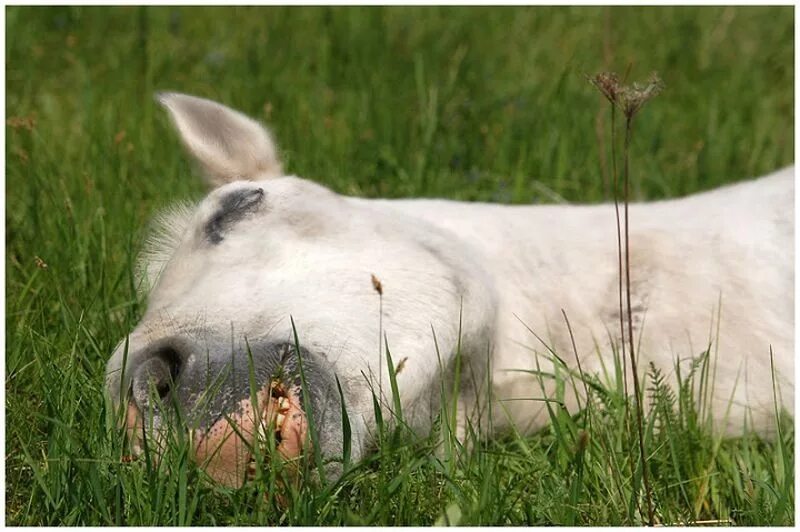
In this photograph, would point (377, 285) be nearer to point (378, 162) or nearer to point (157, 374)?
point (157, 374)

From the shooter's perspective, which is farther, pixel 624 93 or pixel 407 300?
pixel 407 300

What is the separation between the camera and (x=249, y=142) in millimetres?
3482

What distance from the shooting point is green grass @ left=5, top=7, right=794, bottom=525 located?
8.27 ft

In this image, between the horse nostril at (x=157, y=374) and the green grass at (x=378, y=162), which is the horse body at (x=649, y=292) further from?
the horse nostril at (x=157, y=374)

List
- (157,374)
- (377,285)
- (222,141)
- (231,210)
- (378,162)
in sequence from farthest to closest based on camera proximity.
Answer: (378,162) → (222,141) → (231,210) → (377,285) → (157,374)

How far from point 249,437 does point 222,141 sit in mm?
1350

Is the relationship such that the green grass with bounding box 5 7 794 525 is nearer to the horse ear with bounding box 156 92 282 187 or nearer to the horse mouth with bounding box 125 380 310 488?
the horse mouth with bounding box 125 380 310 488

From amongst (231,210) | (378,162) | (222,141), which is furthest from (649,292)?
(378,162)

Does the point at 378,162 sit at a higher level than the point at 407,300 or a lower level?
higher

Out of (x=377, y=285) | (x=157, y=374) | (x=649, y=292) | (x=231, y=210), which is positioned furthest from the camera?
(x=649, y=292)

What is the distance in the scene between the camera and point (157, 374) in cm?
257

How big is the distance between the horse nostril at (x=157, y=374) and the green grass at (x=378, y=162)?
12cm

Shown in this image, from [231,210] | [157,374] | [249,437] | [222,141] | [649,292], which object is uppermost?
[222,141]

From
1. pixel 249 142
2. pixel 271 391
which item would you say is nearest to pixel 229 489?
pixel 271 391
